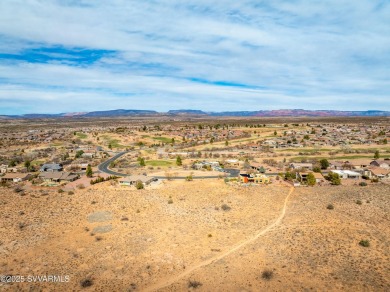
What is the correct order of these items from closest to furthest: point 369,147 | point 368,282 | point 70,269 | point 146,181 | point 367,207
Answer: point 368,282 → point 70,269 → point 367,207 → point 146,181 → point 369,147

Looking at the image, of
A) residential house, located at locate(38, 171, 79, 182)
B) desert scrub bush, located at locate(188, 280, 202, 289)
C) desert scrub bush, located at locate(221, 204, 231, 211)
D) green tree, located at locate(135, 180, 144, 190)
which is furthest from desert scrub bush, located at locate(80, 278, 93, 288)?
residential house, located at locate(38, 171, 79, 182)

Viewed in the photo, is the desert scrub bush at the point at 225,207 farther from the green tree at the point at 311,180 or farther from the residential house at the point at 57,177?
the residential house at the point at 57,177

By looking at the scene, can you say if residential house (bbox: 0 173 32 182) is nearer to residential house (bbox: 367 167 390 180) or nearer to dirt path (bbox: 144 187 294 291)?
dirt path (bbox: 144 187 294 291)

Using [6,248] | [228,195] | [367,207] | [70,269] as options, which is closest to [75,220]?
[6,248]

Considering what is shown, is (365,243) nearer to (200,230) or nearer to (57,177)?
(200,230)

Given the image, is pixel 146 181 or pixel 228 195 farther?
pixel 146 181

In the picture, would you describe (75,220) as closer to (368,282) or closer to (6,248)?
(6,248)

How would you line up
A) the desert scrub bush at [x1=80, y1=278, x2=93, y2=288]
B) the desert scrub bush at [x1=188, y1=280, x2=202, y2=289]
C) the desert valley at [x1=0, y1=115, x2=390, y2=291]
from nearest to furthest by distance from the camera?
1. the desert scrub bush at [x1=188, y1=280, x2=202, y2=289]
2. the desert scrub bush at [x1=80, y1=278, x2=93, y2=288]
3. the desert valley at [x1=0, y1=115, x2=390, y2=291]

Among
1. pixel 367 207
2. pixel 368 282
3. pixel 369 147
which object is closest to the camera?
pixel 368 282
